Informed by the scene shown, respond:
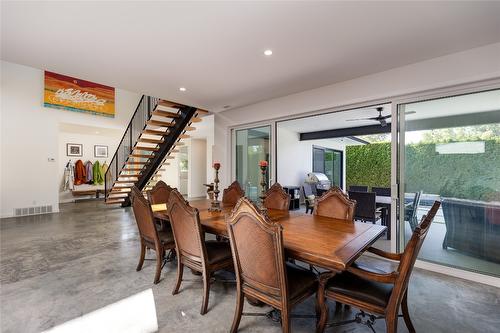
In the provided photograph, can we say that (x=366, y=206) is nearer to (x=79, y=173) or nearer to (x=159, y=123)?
(x=159, y=123)

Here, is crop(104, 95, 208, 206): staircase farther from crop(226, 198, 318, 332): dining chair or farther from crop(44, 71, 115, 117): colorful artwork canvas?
crop(226, 198, 318, 332): dining chair

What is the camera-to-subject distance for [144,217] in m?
2.74

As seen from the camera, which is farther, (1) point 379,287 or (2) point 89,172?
(2) point 89,172

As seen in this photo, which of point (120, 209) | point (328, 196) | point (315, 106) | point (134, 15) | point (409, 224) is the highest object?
point (134, 15)

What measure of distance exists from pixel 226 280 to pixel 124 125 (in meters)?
7.35

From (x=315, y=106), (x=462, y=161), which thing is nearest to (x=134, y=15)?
(x=315, y=106)

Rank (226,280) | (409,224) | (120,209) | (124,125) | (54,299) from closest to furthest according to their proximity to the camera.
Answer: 1. (54,299)
2. (226,280)
3. (409,224)
4. (120,209)
5. (124,125)

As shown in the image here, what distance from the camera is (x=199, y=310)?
7.02 feet

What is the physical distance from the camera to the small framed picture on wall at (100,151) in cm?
926

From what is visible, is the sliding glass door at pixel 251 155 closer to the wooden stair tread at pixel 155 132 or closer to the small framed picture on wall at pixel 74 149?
the wooden stair tread at pixel 155 132

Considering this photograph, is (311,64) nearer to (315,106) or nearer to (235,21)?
(315,106)

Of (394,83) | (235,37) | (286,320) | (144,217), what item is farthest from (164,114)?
(286,320)

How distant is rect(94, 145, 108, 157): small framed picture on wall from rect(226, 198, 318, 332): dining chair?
9490mm

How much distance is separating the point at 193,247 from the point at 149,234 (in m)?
0.86
